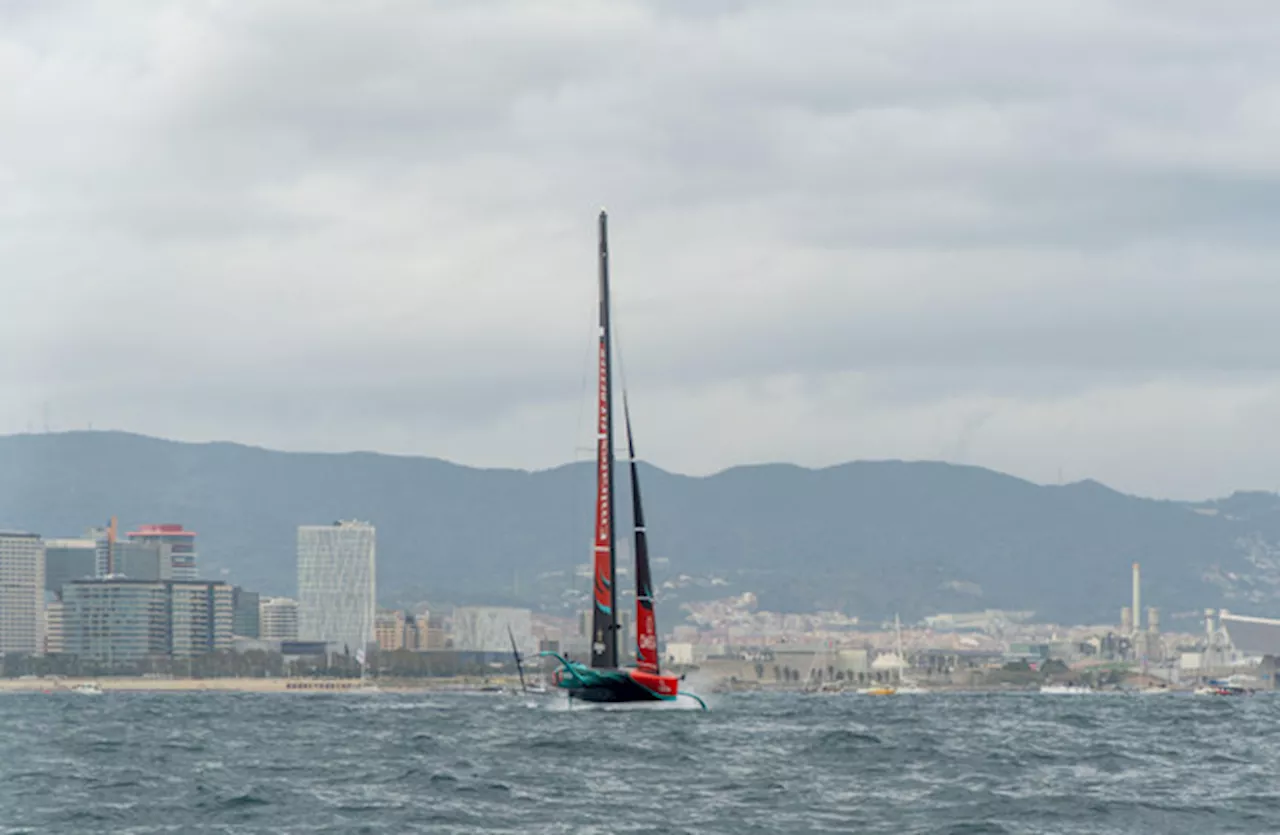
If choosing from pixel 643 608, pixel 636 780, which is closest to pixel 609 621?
pixel 643 608

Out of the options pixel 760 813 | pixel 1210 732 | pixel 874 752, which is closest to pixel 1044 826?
pixel 760 813

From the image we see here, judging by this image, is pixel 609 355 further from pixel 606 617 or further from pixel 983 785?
pixel 983 785

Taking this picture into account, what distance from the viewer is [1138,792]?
4794cm

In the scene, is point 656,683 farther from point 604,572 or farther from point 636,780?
point 636,780

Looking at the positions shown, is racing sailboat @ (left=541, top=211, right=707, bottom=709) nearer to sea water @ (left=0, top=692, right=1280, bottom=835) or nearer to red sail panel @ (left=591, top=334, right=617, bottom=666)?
red sail panel @ (left=591, top=334, right=617, bottom=666)

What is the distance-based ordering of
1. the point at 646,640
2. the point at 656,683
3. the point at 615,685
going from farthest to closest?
the point at 646,640, the point at 656,683, the point at 615,685

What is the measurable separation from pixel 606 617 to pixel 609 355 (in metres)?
12.3

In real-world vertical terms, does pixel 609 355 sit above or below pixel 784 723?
above

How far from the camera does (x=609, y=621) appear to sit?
298ft

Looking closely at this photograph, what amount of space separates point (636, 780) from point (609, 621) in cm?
3940

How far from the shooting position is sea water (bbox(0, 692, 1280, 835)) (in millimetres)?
41562

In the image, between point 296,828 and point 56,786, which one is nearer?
point 296,828

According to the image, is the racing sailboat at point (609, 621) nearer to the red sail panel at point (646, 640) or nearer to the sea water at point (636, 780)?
the red sail panel at point (646, 640)

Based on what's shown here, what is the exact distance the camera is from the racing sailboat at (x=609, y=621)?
87.4 meters
